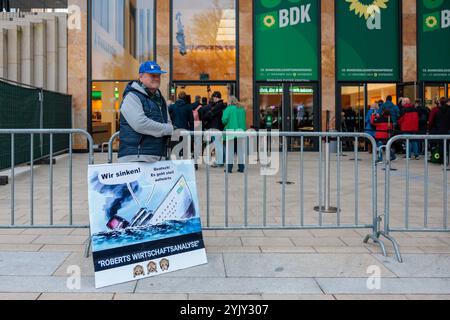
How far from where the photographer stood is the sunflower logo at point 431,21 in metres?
18.0

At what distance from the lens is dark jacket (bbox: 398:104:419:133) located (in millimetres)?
14086

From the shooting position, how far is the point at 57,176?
37.3 feet

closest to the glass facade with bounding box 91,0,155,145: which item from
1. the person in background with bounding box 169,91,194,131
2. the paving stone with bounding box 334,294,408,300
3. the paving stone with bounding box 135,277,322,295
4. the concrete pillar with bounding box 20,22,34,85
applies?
the concrete pillar with bounding box 20,22,34,85

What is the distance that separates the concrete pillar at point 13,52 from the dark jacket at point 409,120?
41.7ft

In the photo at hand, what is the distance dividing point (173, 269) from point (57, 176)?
760 centimetres

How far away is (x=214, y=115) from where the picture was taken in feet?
40.0

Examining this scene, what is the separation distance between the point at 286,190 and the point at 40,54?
1180 centimetres

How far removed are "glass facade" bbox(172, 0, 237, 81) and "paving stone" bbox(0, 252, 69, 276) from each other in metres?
13.1

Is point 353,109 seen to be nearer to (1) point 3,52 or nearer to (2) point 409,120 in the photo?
(2) point 409,120

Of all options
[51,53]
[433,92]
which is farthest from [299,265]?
[433,92]

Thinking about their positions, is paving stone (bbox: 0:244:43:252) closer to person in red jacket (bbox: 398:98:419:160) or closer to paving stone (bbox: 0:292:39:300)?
paving stone (bbox: 0:292:39:300)

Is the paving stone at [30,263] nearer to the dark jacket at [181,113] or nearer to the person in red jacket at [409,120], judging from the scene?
the dark jacket at [181,113]

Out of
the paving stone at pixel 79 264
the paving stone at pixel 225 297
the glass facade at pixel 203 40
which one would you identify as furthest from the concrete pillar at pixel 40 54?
the paving stone at pixel 225 297
